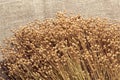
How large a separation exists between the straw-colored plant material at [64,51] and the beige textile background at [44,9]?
20 cm

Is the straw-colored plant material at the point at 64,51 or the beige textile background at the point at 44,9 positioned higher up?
the beige textile background at the point at 44,9

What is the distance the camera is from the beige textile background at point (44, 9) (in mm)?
3188

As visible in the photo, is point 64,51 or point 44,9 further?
point 44,9

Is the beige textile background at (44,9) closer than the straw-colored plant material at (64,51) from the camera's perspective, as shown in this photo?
No

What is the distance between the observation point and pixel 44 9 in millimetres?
3215

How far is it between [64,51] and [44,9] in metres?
0.67

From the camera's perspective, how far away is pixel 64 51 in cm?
262

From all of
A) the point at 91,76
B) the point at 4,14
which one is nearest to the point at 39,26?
the point at 4,14

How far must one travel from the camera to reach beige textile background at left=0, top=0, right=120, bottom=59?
3188 mm

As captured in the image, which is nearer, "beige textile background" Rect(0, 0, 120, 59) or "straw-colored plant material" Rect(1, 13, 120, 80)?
"straw-colored plant material" Rect(1, 13, 120, 80)

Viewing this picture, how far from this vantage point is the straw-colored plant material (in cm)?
258

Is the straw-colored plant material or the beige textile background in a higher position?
the beige textile background

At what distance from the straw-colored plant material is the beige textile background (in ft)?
0.64

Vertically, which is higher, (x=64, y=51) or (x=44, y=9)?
(x=44, y=9)
